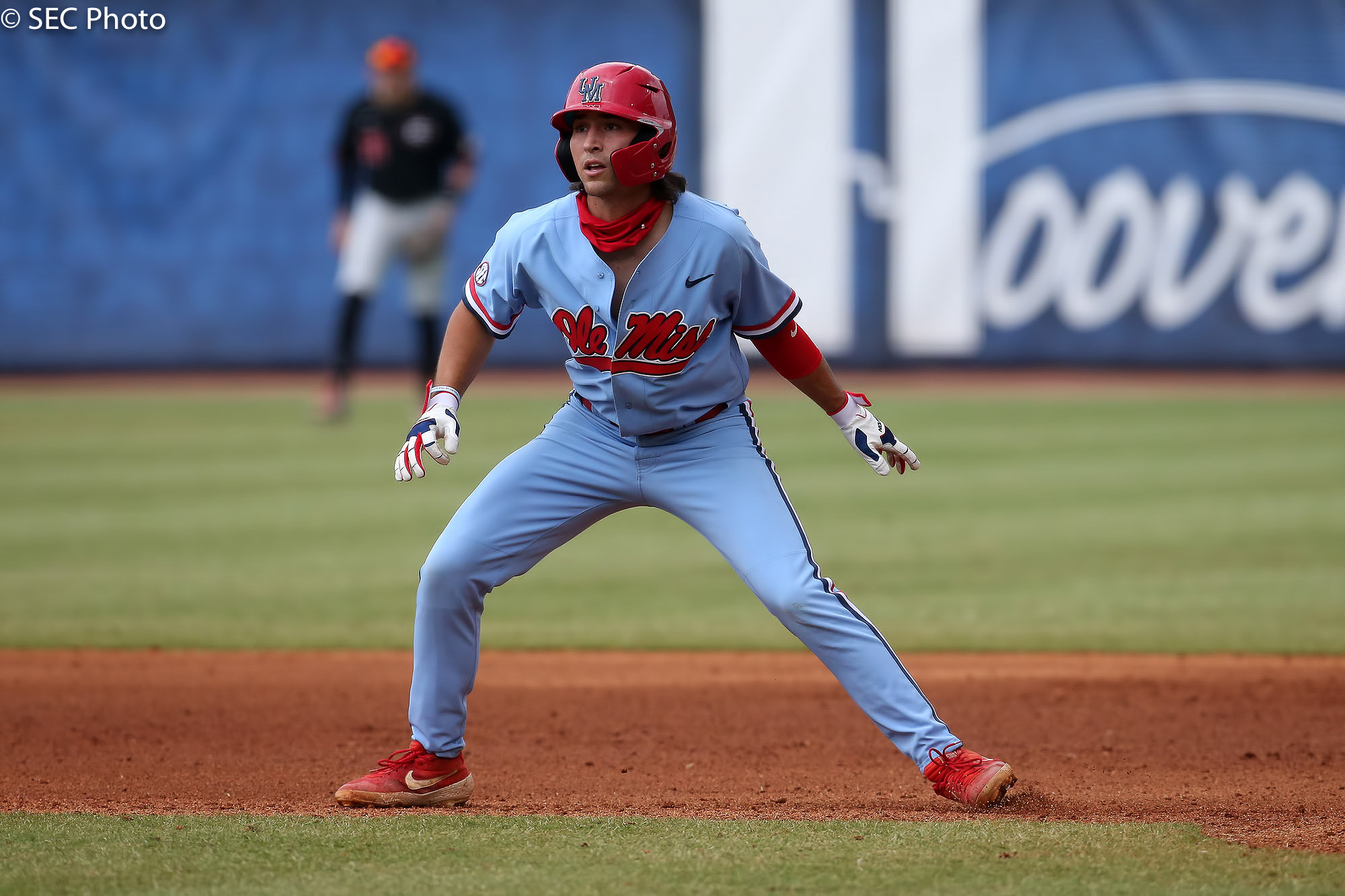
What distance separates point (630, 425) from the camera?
3.68 metres

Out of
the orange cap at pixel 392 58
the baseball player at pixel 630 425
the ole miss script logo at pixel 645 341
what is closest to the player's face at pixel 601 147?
the baseball player at pixel 630 425

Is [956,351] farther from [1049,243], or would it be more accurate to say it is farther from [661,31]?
[661,31]

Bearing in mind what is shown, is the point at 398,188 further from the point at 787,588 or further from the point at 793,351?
the point at 787,588

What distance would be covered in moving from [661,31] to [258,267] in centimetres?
457

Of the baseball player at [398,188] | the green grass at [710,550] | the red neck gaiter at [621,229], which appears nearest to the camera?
the red neck gaiter at [621,229]

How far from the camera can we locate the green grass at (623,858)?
9.41 feet

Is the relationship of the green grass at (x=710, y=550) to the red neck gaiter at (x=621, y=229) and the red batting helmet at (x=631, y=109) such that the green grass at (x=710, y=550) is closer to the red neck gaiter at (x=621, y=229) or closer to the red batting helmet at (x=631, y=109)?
the red neck gaiter at (x=621, y=229)

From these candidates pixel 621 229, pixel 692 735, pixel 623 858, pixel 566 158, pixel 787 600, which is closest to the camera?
pixel 623 858

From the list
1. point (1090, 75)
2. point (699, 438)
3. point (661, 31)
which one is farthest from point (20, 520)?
point (1090, 75)

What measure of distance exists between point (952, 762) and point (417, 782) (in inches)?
48.2

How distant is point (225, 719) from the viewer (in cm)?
493

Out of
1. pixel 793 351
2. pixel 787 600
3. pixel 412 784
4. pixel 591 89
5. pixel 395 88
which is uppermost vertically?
pixel 395 88

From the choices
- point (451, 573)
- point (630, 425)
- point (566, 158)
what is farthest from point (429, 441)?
point (566, 158)

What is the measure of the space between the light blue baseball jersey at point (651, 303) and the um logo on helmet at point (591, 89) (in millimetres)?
262
